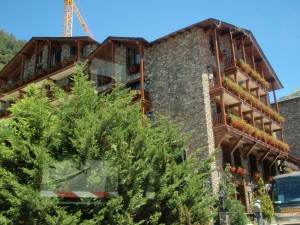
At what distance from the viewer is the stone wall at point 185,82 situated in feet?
68.4

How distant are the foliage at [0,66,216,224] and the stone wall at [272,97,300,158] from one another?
23.3m

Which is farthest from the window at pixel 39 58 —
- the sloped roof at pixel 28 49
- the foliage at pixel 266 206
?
the foliage at pixel 266 206

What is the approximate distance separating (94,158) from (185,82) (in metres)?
11.9

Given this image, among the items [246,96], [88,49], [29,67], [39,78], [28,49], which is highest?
[28,49]

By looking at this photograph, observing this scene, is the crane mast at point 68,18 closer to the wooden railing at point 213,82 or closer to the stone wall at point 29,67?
the stone wall at point 29,67

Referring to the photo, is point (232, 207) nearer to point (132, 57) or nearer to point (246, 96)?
point (246, 96)

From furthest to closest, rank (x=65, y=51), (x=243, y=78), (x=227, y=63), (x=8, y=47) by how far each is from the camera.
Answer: (x=8, y=47)
(x=65, y=51)
(x=243, y=78)
(x=227, y=63)

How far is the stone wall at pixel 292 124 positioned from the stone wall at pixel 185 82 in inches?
655

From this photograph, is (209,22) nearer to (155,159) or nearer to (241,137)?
(241,137)

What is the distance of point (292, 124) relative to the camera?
117ft

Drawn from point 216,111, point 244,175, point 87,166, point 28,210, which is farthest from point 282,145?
point 28,210

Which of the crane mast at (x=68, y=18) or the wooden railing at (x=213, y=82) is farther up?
the crane mast at (x=68, y=18)

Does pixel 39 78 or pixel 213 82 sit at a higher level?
pixel 39 78

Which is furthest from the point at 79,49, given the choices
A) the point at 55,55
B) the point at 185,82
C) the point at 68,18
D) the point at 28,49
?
the point at 68,18
